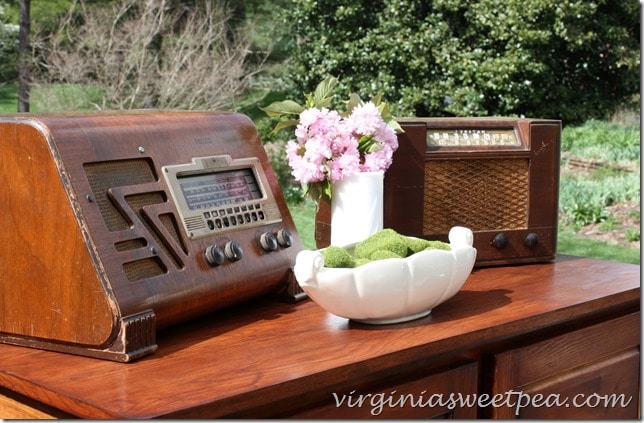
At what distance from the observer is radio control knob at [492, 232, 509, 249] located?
210 cm

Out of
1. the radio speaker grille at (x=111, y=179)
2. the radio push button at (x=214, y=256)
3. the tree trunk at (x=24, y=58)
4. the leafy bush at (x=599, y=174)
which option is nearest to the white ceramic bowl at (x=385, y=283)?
the radio push button at (x=214, y=256)

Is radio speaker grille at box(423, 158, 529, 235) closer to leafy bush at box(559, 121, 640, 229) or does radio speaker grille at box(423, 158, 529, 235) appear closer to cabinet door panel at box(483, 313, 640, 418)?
cabinet door panel at box(483, 313, 640, 418)

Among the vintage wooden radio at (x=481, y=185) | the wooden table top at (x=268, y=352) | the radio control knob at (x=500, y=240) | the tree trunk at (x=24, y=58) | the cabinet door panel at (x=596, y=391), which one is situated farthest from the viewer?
the tree trunk at (x=24, y=58)

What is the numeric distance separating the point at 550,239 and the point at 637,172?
6183mm

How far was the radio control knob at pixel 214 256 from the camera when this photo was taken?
151 centimetres

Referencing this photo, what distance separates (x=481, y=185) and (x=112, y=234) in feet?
3.37

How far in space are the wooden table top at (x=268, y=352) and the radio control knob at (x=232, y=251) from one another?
0.12 m

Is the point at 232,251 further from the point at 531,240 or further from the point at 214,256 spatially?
the point at 531,240

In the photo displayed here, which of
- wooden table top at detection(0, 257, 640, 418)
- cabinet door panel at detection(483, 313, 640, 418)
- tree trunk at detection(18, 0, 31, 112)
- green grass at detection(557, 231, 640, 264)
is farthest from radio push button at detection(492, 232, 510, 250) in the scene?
tree trunk at detection(18, 0, 31, 112)

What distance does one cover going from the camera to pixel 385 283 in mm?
1461

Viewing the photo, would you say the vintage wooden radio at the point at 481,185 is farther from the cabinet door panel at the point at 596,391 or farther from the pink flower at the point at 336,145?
the cabinet door panel at the point at 596,391

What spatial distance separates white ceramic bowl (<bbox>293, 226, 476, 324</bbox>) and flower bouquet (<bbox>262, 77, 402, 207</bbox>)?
341 mm

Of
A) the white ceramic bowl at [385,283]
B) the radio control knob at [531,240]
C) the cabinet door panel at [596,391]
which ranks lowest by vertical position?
the cabinet door panel at [596,391]

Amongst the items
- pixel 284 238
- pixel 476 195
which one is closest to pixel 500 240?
pixel 476 195
